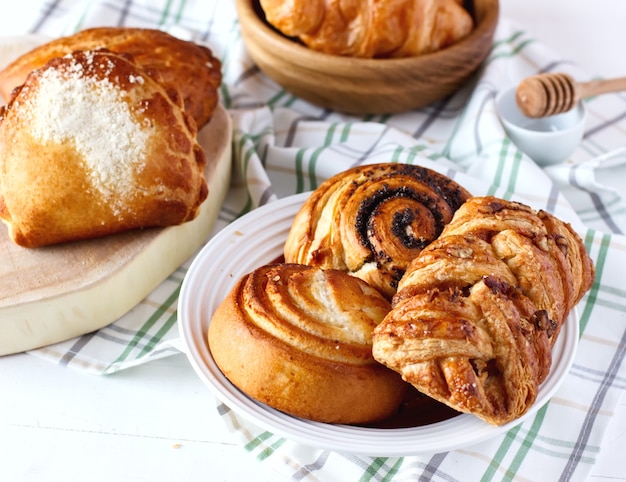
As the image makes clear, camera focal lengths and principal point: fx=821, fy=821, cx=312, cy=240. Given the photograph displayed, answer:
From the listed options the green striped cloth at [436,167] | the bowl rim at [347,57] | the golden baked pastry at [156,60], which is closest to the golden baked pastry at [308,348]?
the green striped cloth at [436,167]

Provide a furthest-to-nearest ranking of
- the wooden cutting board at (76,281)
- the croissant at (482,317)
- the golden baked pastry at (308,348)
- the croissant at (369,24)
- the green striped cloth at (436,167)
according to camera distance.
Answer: the croissant at (369,24) → the wooden cutting board at (76,281) → the green striped cloth at (436,167) → the golden baked pastry at (308,348) → the croissant at (482,317)

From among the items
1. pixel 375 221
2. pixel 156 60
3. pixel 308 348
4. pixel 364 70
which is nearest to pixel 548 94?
pixel 364 70

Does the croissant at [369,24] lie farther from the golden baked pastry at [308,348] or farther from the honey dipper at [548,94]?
the golden baked pastry at [308,348]

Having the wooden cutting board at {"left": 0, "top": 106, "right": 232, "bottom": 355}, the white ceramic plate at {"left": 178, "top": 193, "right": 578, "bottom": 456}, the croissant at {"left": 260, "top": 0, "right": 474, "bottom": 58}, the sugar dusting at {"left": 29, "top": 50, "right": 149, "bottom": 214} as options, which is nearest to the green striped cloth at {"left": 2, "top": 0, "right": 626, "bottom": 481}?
the wooden cutting board at {"left": 0, "top": 106, "right": 232, "bottom": 355}

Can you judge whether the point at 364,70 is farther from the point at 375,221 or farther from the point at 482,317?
the point at 482,317

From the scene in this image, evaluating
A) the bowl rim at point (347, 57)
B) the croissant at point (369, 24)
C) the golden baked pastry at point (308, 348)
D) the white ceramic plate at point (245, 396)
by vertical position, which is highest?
the croissant at point (369, 24)

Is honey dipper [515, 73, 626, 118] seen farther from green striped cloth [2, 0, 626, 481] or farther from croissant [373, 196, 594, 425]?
croissant [373, 196, 594, 425]

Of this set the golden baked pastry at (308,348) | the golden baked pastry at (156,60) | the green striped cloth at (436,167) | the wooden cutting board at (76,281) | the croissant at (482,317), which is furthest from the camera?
the golden baked pastry at (156,60)
